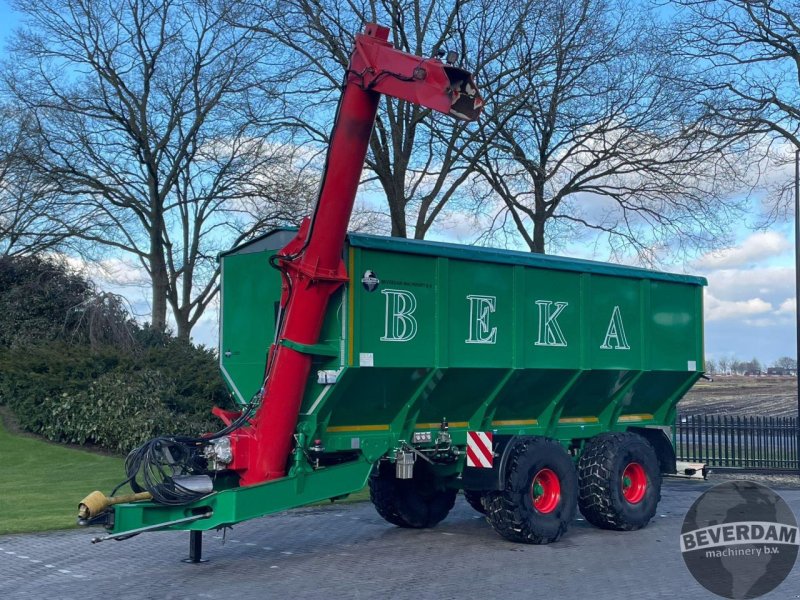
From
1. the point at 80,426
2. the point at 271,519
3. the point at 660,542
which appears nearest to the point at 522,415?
the point at 660,542

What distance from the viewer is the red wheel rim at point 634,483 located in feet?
41.0

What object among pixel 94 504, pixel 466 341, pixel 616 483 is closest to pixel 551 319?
pixel 466 341

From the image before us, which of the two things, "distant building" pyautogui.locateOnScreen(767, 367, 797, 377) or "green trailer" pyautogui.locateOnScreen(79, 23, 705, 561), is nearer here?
"green trailer" pyautogui.locateOnScreen(79, 23, 705, 561)

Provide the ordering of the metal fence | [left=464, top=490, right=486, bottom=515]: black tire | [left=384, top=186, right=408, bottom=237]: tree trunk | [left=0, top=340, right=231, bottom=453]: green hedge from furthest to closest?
[left=384, top=186, right=408, bottom=237]: tree trunk, the metal fence, [left=0, top=340, right=231, bottom=453]: green hedge, [left=464, top=490, right=486, bottom=515]: black tire

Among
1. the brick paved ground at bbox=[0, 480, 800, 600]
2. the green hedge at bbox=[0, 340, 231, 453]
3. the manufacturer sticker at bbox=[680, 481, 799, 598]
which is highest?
the green hedge at bbox=[0, 340, 231, 453]

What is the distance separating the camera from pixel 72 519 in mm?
12734

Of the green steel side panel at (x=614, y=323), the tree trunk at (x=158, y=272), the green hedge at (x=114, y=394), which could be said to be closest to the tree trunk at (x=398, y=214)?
the green hedge at (x=114, y=394)

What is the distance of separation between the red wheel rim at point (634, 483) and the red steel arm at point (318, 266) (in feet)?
16.6

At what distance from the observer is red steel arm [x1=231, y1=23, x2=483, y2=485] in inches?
372

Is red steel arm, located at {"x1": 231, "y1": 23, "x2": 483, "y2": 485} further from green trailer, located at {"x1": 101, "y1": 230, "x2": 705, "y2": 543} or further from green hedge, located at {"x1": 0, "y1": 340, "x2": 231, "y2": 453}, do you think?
green hedge, located at {"x1": 0, "y1": 340, "x2": 231, "y2": 453}

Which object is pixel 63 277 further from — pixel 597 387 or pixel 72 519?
pixel 597 387

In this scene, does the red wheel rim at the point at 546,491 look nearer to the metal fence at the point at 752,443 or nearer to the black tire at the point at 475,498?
the black tire at the point at 475,498

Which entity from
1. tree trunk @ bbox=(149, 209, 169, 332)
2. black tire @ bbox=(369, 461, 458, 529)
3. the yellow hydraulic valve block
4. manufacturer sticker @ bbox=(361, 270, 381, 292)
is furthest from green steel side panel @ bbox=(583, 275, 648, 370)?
tree trunk @ bbox=(149, 209, 169, 332)

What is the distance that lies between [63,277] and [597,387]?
17.6 meters
